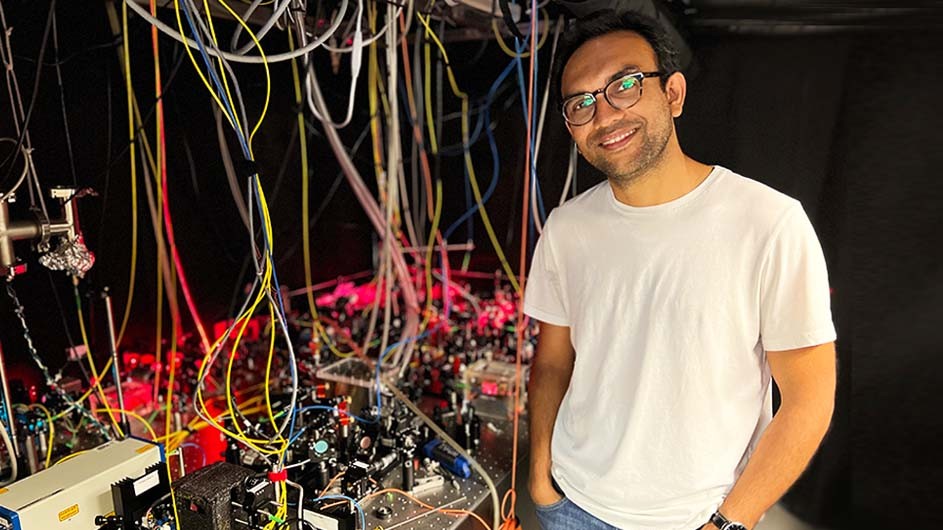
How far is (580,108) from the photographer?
4.35ft

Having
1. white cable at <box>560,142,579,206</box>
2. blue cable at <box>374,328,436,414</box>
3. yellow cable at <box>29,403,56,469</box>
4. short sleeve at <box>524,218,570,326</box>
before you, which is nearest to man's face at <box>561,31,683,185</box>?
short sleeve at <box>524,218,570,326</box>

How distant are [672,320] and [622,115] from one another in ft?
1.47

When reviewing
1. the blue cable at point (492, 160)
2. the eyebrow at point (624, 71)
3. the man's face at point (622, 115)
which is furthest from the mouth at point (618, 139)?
the blue cable at point (492, 160)

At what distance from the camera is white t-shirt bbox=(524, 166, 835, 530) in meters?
1.18

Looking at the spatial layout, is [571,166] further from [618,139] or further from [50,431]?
[50,431]

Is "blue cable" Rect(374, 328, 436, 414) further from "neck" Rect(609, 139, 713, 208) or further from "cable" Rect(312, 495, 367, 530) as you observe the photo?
"neck" Rect(609, 139, 713, 208)

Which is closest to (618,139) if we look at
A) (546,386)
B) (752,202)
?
(752,202)

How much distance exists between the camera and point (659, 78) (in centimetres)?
130

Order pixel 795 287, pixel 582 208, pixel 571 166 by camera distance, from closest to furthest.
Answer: pixel 795 287, pixel 582 208, pixel 571 166

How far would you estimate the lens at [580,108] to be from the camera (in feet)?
4.28

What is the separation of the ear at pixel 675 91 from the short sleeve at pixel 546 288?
39 centimetres

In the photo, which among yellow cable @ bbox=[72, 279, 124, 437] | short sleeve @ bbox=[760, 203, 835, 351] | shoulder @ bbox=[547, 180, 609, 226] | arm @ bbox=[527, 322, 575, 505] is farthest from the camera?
yellow cable @ bbox=[72, 279, 124, 437]

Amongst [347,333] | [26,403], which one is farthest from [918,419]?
[26,403]

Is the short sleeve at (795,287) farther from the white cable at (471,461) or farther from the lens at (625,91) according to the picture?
the white cable at (471,461)
